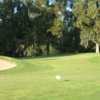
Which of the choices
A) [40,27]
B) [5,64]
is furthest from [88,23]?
[5,64]

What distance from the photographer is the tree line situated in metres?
58.4

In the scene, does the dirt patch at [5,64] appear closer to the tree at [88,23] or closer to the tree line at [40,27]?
the tree at [88,23]

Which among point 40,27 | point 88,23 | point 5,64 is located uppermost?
point 88,23

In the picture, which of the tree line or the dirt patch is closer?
the dirt patch

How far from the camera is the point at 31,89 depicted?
39.2 feet

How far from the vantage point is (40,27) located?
60.8 meters

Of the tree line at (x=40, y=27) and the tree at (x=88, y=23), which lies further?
the tree line at (x=40, y=27)

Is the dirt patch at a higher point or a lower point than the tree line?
lower

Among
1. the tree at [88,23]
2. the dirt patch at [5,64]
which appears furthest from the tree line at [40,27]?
the dirt patch at [5,64]

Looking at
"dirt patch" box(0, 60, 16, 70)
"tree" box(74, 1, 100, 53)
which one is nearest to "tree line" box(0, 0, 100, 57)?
"tree" box(74, 1, 100, 53)

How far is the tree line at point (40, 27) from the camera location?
58.4m

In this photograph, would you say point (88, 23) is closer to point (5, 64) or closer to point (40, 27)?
point (40, 27)

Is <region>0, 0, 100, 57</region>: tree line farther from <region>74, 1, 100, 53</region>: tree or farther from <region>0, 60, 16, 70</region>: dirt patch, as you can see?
<region>0, 60, 16, 70</region>: dirt patch

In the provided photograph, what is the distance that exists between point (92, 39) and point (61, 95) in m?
49.5
